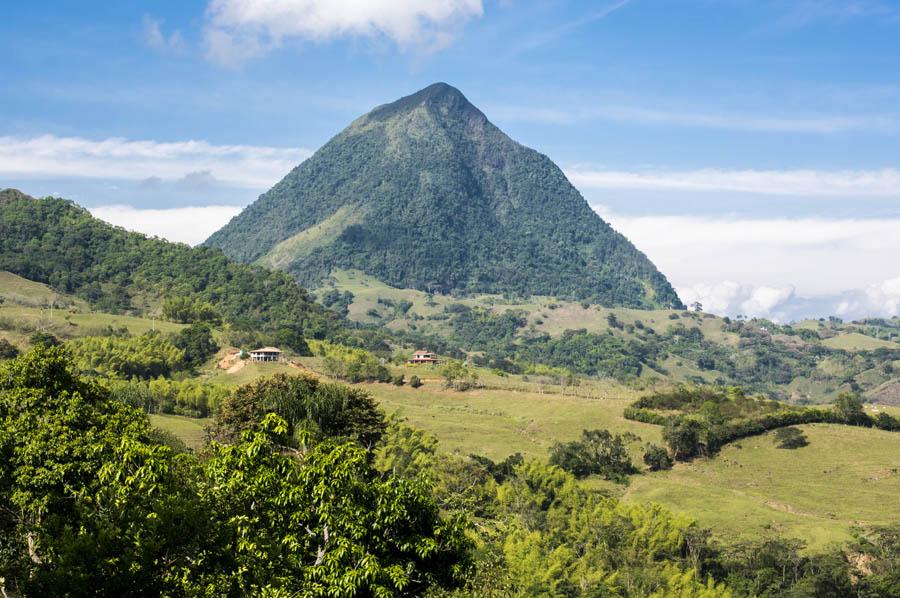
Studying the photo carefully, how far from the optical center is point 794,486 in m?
96.8

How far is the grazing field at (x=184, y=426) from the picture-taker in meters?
81.8

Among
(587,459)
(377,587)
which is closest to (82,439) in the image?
(377,587)

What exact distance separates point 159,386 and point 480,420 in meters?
43.4

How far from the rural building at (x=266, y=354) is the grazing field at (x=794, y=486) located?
7171 centimetres

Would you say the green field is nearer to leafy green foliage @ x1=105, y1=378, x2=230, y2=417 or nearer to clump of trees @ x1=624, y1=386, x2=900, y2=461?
leafy green foliage @ x1=105, y1=378, x2=230, y2=417

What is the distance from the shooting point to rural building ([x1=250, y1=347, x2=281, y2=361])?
148000mm

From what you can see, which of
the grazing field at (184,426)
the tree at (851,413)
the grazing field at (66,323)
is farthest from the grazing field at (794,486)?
the grazing field at (66,323)

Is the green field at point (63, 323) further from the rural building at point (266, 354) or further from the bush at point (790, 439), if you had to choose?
the bush at point (790, 439)

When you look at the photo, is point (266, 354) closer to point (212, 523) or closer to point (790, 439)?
point (790, 439)

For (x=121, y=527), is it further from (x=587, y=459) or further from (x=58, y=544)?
(x=587, y=459)

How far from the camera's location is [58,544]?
1856 cm

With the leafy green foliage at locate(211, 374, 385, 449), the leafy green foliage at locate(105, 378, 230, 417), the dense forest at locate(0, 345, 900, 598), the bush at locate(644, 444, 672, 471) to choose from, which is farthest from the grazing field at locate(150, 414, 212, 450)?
the bush at locate(644, 444, 672, 471)

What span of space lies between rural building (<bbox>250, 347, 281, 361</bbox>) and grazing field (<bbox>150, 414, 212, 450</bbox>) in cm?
4692

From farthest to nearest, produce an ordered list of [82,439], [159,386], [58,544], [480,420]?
[480,420] < [159,386] < [82,439] < [58,544]
